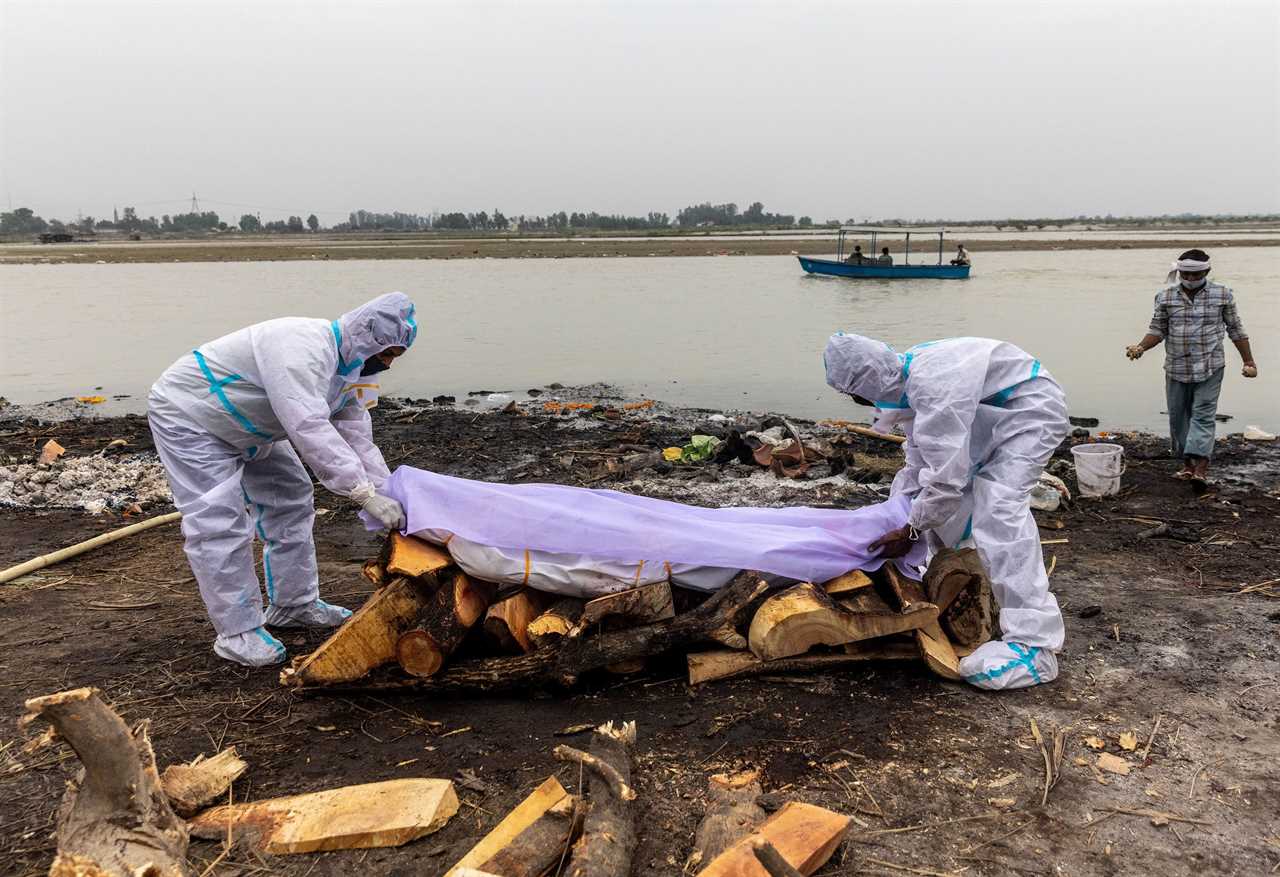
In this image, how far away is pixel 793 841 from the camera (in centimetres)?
245

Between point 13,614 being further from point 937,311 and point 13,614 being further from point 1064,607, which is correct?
point 937,311

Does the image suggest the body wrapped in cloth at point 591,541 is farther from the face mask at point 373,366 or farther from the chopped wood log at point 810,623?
the face mask at point 373,366

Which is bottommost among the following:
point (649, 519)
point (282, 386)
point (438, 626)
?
point (438, 626)

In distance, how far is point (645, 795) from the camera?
9.41ft

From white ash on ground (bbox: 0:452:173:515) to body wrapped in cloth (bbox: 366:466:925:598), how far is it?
14.4 ft

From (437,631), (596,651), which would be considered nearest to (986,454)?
(596,651)

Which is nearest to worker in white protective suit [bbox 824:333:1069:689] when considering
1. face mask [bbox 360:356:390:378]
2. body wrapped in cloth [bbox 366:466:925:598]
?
body wrapped in cloth [bbox 366:466:925:598]

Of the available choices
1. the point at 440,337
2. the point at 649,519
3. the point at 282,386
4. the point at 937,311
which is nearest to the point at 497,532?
the point at 649,519

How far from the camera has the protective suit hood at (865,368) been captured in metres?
3.88

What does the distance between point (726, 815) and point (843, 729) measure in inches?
30.4

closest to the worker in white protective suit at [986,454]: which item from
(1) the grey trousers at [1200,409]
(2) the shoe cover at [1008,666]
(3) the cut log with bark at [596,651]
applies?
(2) the shoe cover at [1008,666]

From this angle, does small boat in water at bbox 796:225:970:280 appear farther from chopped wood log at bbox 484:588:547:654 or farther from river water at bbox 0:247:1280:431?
chopped wood log at bbox 484:588:547:654

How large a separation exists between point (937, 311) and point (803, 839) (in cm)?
2029

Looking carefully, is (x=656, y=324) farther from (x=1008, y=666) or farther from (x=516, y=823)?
(x=516, y=823)
